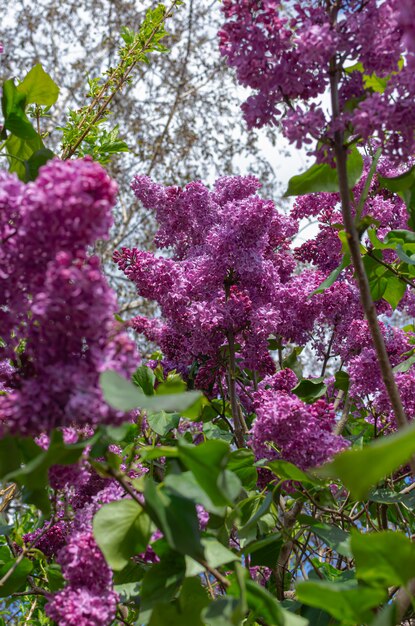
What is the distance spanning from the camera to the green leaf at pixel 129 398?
58cm

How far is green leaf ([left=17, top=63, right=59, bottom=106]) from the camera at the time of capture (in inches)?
40.7

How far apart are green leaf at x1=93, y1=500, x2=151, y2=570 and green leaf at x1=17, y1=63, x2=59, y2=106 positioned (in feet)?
1.94

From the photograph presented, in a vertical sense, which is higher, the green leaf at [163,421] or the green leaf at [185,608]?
the green leaf at [163,421]

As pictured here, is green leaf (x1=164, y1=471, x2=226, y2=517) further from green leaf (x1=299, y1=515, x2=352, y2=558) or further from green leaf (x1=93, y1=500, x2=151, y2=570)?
green leaf (x1=299, y1=515, x2=352, y2=558)

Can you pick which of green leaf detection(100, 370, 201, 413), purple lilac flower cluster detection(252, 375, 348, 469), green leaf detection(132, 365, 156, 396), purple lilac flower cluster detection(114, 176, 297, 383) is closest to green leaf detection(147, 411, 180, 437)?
green leaf detection(132, 365, 156, 396)

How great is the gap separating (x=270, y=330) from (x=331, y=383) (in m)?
0.40

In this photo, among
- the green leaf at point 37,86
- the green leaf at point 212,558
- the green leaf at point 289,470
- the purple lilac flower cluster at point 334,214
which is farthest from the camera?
the purple lilac flower cluster at point 334,214

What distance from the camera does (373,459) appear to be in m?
0.49

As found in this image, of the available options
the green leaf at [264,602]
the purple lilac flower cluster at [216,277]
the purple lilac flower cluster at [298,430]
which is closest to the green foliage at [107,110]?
the purple lilac flower cluster at [216,277]

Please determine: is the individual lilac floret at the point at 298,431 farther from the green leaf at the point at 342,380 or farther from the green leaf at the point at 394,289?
the green leaf at the point at 342,380

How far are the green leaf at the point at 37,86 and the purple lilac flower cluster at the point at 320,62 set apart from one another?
0.28m

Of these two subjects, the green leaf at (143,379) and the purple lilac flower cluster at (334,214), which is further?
the purple lilac flower cluster at (334,214)

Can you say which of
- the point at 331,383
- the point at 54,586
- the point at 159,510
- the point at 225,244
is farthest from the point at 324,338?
the point at 159,510

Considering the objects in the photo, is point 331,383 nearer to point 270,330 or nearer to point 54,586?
point 270,330
